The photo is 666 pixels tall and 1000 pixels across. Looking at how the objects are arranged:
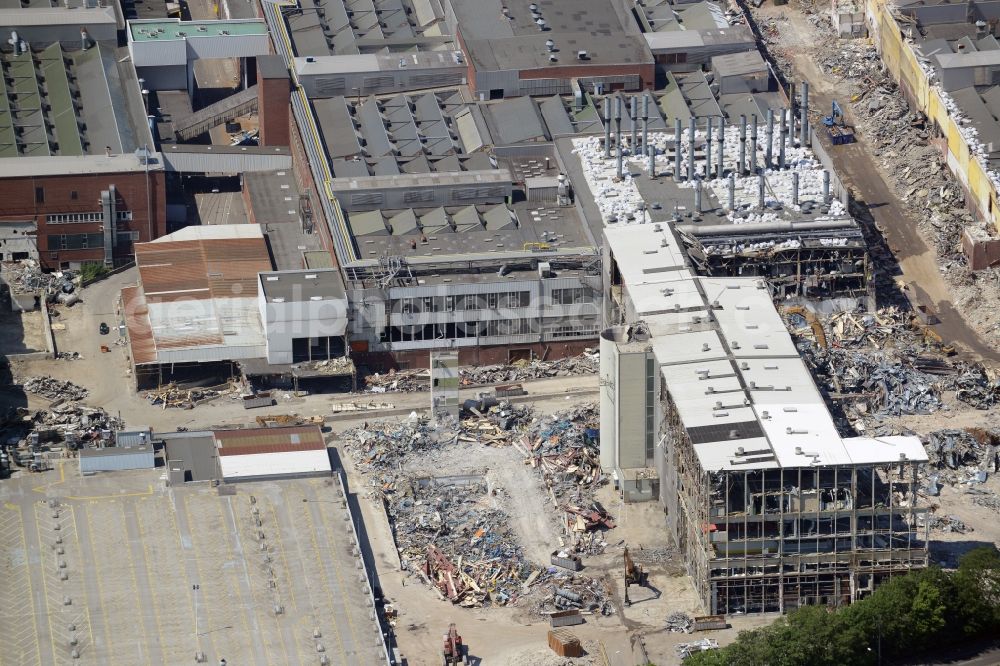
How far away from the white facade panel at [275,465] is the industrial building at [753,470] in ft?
74.3

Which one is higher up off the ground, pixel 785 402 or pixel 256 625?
pixel 785 402

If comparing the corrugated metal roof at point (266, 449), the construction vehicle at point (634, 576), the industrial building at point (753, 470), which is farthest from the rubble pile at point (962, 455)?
the corrugated metal roof at point (266, 449)

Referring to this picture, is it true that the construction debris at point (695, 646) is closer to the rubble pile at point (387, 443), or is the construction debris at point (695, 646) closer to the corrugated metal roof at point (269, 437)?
the rubble pile at point (387, 443)

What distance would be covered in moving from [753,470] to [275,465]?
133ft

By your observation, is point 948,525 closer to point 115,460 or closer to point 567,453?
point 567,453

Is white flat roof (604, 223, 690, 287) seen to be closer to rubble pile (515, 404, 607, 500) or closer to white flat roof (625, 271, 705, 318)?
white flat roof (625, 271, 705, 318)

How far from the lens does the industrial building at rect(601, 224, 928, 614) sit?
557 ft

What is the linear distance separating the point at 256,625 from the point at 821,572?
39.8 meters

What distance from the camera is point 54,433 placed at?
196 metres

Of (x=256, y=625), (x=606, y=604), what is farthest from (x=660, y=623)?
(x=256, y=625)

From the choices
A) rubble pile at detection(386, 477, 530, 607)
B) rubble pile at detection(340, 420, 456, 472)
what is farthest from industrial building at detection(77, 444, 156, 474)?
rubble pile at detection(386, 477, 530, 607)

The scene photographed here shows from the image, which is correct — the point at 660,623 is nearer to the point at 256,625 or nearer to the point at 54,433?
the point at 256,625

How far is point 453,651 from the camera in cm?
16825

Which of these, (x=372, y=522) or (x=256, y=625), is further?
(x=372, y=522)
